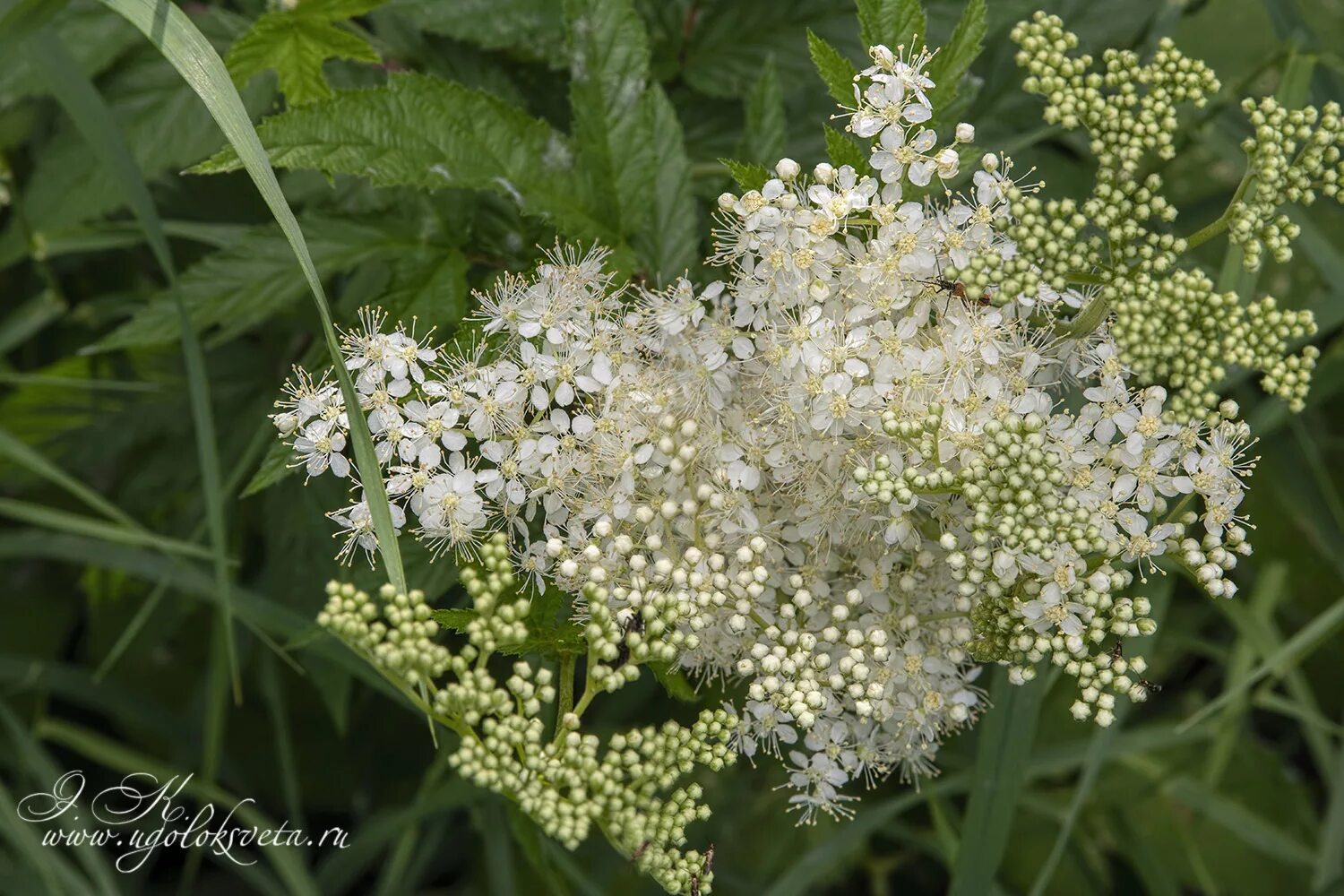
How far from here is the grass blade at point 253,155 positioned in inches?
66.7

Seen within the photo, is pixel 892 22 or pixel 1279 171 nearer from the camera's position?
pixel 1279 171

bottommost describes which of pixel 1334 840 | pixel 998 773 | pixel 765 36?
pixel 1334 840

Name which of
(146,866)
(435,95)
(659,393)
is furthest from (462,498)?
(146,866)

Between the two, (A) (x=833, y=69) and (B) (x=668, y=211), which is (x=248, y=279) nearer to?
(B) (x=668, y=211)

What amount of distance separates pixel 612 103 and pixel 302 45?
0.64m

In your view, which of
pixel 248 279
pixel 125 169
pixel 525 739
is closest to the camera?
pixel 525 739

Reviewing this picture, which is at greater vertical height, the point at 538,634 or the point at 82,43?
the point at 82,43

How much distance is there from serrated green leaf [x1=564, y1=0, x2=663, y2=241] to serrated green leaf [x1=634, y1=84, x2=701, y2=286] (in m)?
0.03

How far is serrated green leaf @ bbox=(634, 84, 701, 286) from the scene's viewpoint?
231cm

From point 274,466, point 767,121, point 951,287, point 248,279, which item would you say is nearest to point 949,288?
point 951,287

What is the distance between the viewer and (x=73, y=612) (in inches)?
160

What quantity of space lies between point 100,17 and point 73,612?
224cm

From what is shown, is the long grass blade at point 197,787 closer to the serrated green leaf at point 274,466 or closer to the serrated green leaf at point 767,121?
the serrated green leaf at point 274,466

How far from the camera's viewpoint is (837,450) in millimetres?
1831
